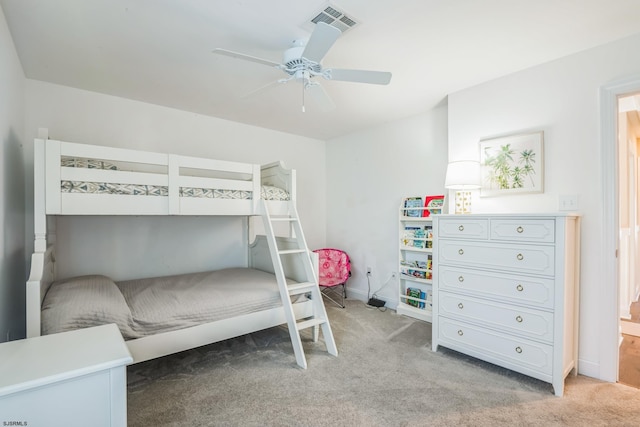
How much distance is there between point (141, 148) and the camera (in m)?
3.18

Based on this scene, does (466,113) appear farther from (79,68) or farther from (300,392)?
(79,68)

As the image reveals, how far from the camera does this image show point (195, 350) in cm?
262

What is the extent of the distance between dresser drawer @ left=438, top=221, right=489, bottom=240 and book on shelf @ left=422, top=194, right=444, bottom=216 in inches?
28.6

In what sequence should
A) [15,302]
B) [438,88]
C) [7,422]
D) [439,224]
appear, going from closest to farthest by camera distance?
[7,422]
[15,302]
[439,224]
[438,88]

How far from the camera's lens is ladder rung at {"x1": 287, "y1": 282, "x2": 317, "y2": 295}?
8.20ft

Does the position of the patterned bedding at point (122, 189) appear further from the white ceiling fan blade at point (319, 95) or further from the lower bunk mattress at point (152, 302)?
the white ceiling fan blade at point (319, 95)

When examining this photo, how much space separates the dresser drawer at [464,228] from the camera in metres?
2.29

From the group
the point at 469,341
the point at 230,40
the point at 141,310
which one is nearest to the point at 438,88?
the point at 230,40

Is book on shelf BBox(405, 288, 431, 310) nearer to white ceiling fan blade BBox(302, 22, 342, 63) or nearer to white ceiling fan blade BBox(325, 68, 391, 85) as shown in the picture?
white ceiling fan blade BBox(325, 68, 391, 85)

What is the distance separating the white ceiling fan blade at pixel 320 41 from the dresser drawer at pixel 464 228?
162 centimetres

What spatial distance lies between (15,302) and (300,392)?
230 cm

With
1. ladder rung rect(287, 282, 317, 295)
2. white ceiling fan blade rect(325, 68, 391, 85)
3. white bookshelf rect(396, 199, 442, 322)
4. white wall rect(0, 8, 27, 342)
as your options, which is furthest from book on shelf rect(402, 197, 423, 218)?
white wall rect(0, 8, 27, 342)

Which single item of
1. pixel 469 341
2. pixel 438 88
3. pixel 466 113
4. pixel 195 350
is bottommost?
pixel 195 350

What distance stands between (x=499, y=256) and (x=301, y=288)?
5.07 feet
